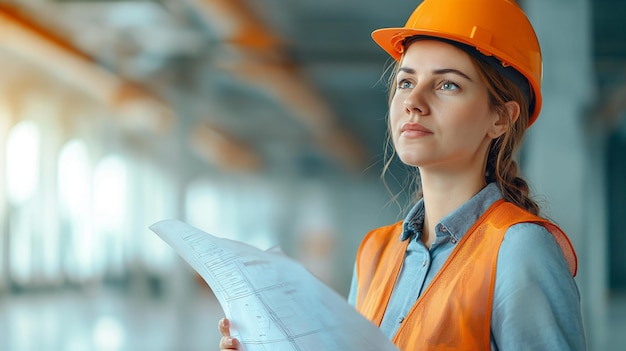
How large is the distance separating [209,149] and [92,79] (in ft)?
7.09

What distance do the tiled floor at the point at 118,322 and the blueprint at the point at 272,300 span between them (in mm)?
6907

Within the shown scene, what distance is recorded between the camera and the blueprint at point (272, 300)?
1.28 m

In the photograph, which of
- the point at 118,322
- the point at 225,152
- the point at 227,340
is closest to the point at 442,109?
the point at 227,340

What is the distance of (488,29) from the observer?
1.55 meters

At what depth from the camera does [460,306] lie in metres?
1.38

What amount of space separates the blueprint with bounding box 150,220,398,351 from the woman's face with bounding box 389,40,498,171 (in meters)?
0.38

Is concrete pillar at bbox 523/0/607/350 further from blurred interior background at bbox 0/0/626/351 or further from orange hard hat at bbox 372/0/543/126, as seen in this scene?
orange hard hat at bbox 372/0/543/126

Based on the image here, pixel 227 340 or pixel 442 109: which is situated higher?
pixel 442 109

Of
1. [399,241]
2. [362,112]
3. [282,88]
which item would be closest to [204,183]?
[282,88]

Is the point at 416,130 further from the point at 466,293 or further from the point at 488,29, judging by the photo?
the point at 466,293

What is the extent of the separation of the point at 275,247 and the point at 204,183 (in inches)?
354

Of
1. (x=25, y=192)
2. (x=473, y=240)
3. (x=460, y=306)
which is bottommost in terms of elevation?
(x=25, y=192)

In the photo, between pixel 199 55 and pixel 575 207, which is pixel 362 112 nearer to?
pixel 199 55

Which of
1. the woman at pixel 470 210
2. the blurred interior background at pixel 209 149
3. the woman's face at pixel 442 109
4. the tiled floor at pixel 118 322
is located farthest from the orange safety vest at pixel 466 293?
the blurred interior background at pixel 209 149
